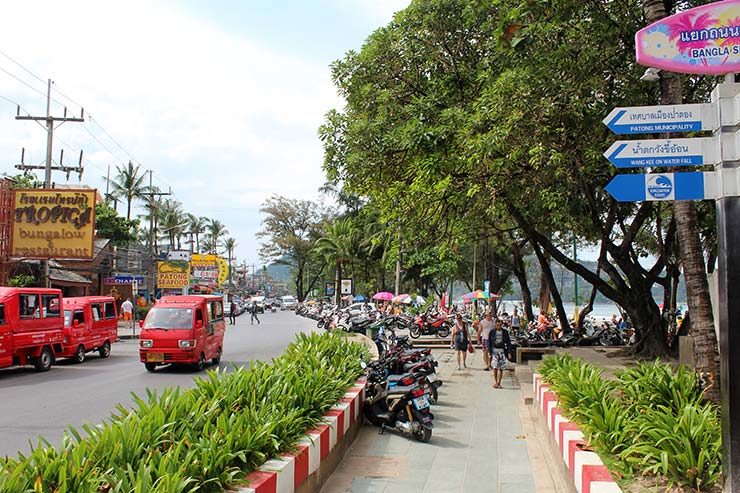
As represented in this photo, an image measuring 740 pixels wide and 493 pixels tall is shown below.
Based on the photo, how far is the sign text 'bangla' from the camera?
25.8m

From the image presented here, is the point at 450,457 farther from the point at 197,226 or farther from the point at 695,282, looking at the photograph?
the point at 197,226

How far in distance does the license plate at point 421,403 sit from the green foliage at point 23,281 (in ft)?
81.0

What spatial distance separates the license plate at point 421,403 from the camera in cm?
882

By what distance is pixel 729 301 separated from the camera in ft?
16.3

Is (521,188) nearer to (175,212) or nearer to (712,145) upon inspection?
(712,145)

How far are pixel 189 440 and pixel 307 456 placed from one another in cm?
134

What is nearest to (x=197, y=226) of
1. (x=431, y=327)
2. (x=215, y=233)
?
(x=215, y=233)

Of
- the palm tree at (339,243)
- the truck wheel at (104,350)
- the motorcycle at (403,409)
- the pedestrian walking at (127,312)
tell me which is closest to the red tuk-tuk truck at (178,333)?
the truck wheel at (104,350)

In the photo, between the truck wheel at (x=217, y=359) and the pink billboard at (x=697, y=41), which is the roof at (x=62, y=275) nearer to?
the truck wheel at (x=217, y=359)

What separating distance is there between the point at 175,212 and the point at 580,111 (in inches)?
2595

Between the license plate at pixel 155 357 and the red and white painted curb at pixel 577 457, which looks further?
the license plate at pixel 155 357

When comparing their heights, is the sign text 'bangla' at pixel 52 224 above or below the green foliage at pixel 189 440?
above

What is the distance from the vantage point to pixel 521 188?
575 inches

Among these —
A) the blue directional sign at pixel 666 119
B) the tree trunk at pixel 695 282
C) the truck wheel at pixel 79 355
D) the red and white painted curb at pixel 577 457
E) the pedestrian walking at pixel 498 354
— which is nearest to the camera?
the red and white painted curb at pixel 577 457
